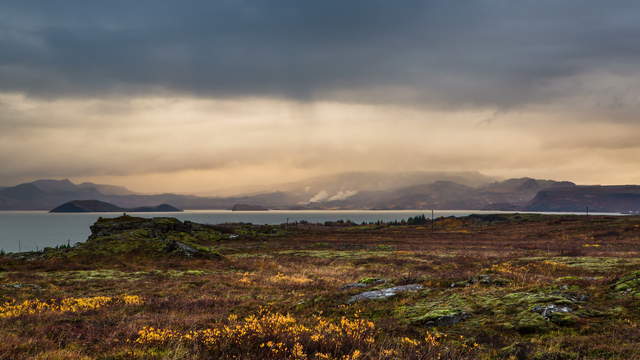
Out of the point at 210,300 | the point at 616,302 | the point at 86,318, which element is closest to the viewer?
the point at 616,302

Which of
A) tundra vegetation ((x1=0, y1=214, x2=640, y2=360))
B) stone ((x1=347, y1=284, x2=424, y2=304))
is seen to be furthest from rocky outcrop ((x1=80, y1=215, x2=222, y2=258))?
stone ((x1=347, y1=284, x2=424, y2=304))

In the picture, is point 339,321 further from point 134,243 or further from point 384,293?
point 134,243

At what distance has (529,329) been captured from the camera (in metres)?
11.4

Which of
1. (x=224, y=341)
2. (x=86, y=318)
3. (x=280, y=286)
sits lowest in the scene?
(x=280, y=286)

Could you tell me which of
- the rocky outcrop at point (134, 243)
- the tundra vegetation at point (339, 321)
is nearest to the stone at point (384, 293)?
the tundra vegetation at point (339, 321)

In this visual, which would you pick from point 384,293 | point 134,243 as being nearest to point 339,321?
point 384,293

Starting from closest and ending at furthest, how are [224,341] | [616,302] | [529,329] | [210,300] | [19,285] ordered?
[224,341] → [529,329] → [616,302] → [210,300] → [19,285]

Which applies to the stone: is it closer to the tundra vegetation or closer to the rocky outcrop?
the tundra vegetation

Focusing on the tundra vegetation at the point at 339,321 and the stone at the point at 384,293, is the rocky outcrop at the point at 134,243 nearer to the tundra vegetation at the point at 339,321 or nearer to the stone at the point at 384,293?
the tundra vegetation at the point at 339,321

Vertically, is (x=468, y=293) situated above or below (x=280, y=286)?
above

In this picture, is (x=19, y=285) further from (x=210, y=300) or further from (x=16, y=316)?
(x=210, y=300)

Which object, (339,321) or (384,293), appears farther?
(384,293)

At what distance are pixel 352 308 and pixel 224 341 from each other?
23.2ft

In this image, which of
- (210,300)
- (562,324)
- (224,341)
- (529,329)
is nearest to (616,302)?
(562,324)
